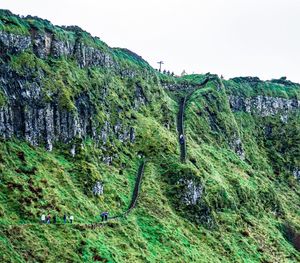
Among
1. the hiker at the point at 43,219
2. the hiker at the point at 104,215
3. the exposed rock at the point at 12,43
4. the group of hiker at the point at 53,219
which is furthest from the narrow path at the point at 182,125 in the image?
the hiker at the point at 43,219

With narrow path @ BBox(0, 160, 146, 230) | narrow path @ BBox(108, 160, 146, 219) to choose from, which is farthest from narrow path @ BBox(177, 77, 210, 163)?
narrow path @ BBox(0, 160, 146, 230)

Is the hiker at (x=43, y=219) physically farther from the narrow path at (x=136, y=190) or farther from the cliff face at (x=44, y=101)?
the cliff face at (x=44, y=101)

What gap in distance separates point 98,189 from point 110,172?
12.6 m

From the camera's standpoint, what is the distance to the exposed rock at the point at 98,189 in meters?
112

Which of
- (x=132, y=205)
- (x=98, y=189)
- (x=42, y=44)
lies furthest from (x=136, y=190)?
(x=42, y=44)

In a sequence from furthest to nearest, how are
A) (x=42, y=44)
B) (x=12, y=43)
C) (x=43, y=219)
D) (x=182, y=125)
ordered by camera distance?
(x=182, y=125)
(x=42, y=44)
(x=12, y=43)
(x=43, y=219)

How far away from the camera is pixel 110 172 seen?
410ft

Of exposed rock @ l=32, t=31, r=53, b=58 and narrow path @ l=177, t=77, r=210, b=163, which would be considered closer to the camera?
exposed rock @ l=32, t=31, r=53, b=58

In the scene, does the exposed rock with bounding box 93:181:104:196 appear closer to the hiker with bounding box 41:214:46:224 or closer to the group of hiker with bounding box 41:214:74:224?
the group of hiker with bounding box 41:214:74:224

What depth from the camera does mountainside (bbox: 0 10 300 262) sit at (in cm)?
9194

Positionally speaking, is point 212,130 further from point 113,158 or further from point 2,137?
point 2,137

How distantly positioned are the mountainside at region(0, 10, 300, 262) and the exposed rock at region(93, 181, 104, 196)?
35 centimetres

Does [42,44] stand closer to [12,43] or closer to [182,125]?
[12,43]

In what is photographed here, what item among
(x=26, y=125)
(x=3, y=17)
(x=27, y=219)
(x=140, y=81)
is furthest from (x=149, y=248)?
(x=140, y=81)
